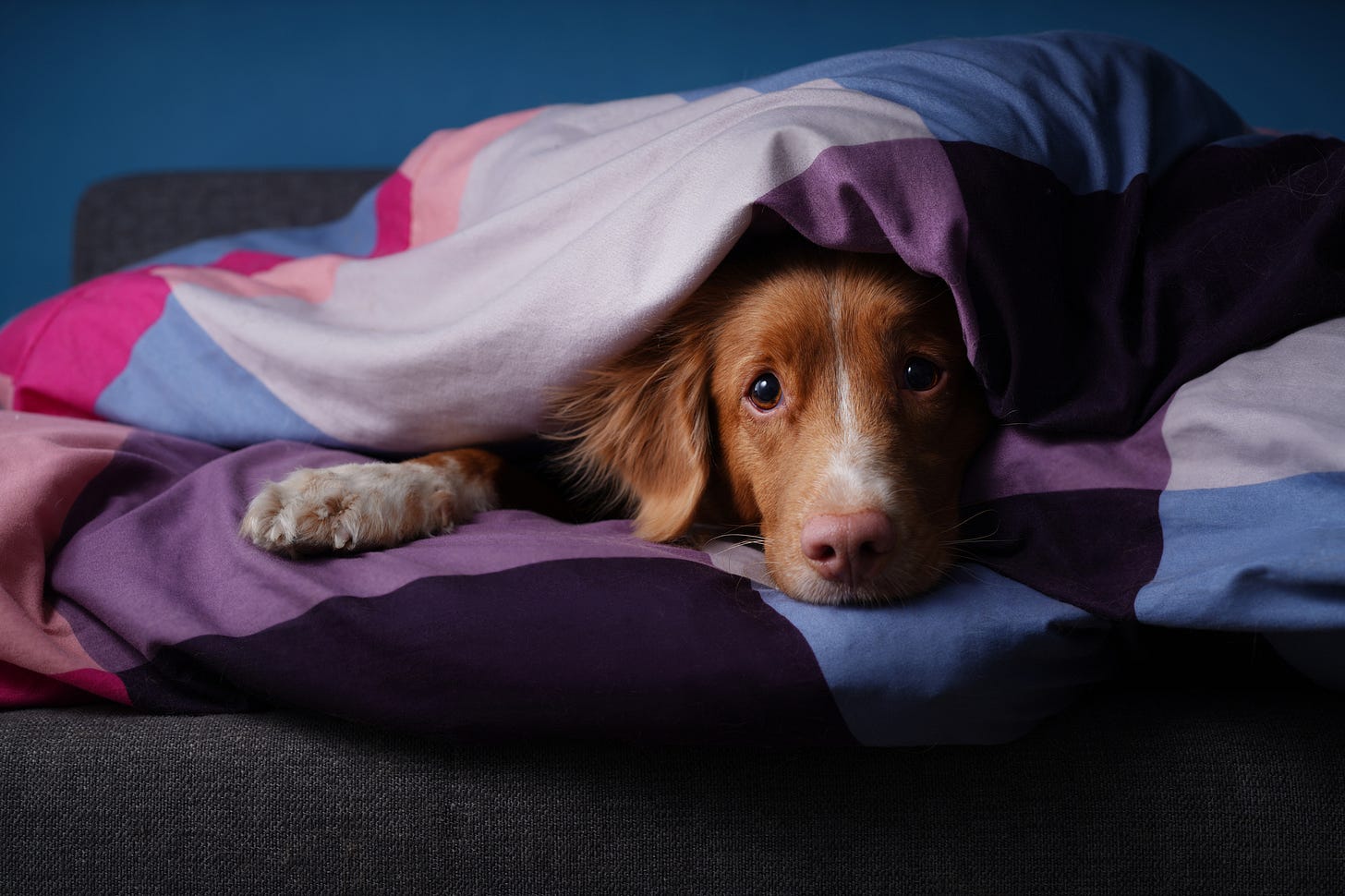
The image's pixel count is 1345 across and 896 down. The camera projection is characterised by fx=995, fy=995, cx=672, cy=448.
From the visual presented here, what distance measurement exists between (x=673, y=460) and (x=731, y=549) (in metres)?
0.22

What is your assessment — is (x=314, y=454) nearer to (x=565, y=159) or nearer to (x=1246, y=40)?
(x=565, y=159)

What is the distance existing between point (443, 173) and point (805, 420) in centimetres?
129

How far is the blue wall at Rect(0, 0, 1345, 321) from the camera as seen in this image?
131 inches

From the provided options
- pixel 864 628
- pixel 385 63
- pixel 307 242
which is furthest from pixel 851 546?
pixel 385 63

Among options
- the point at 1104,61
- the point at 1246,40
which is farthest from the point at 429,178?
the point at 1246,40

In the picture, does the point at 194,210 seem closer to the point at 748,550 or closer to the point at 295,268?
the point at 295,268

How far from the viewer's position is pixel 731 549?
1.63m

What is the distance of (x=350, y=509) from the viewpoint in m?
1.45

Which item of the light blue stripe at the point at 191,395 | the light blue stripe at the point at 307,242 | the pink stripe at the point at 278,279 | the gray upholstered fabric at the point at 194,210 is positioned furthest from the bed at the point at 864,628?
the gray upholstered fabric at the point at 194,210

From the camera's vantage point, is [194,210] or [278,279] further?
[194,210]

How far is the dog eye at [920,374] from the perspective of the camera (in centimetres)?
157

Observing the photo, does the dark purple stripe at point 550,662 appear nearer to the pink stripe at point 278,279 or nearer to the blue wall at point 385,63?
the pink stripe at point 278,279

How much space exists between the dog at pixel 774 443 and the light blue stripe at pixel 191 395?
1.17ft

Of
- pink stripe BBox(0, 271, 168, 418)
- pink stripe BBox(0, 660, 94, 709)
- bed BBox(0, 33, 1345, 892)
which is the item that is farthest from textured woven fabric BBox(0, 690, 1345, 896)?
pink stripe BBox(0, 271, 168, 418)
